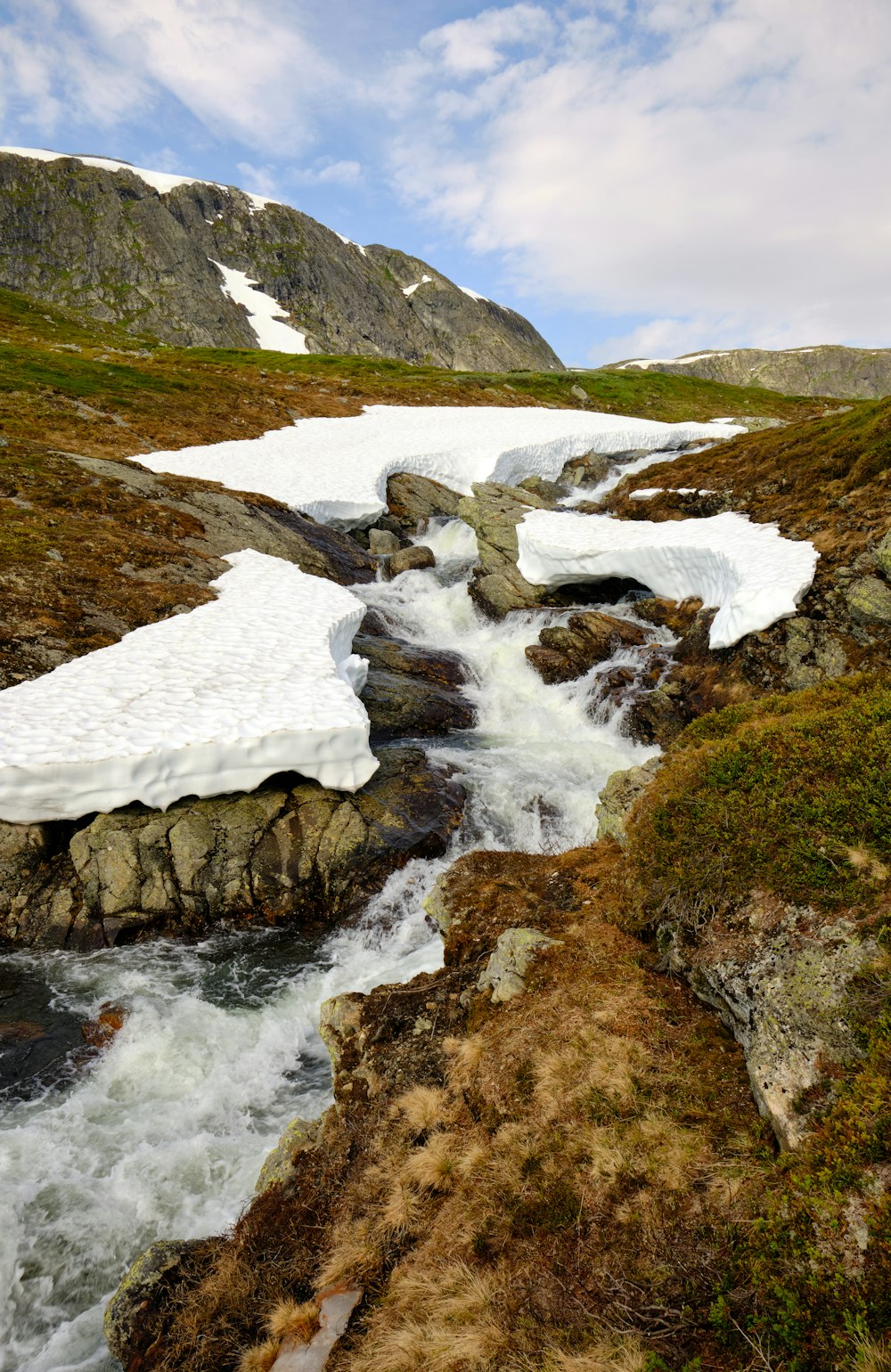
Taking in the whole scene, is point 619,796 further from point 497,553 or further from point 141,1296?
point 497,553

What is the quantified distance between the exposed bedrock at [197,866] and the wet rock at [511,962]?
5.25 metres

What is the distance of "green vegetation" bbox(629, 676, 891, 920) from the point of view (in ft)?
19.3

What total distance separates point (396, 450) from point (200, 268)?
154068 mm

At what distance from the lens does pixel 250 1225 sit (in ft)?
19.3

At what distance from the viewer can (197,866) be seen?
11.5 metres

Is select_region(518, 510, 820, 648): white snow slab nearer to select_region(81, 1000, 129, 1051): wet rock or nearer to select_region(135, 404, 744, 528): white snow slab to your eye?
select_region(135, 404, 744, 528): white snow slab

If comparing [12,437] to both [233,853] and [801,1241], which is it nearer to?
[233,853]

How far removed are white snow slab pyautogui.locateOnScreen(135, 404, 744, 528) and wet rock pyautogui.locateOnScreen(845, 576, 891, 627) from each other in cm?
2291

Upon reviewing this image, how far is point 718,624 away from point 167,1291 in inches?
701

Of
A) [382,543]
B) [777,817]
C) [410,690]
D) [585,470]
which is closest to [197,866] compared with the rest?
[410,690]

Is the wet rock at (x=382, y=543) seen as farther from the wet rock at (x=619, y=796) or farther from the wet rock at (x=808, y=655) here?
the wet rock at (x=619, y=796)

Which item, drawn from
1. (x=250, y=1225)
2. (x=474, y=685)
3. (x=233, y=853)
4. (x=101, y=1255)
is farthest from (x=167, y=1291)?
(x=474, y=685)

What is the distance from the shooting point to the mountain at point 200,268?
139 meters

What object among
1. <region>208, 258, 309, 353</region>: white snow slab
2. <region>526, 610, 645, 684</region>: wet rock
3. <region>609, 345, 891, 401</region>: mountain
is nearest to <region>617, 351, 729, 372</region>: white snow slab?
<region>609, 345, 891, 401</region>: mountain
